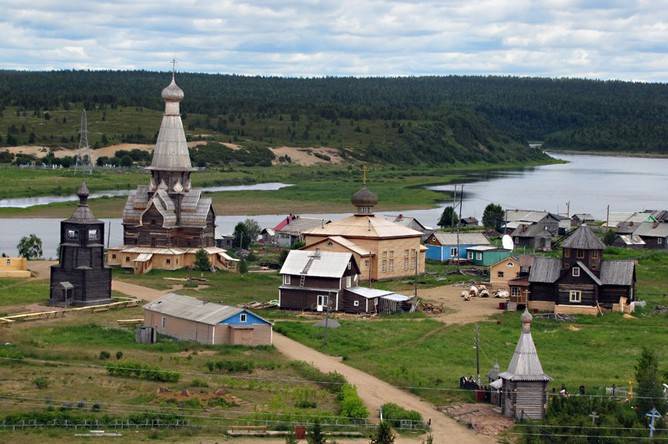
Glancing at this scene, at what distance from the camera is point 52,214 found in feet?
282

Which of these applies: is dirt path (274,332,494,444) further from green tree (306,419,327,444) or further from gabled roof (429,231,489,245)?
gabled roof (429,231,489,245)

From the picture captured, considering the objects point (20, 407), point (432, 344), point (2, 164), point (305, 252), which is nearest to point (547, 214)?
point (305, 252)

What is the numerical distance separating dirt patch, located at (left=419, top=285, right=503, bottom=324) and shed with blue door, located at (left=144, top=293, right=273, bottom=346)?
7.31 m

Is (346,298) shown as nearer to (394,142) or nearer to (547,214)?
(547,214)

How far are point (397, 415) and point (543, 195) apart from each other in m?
83.8

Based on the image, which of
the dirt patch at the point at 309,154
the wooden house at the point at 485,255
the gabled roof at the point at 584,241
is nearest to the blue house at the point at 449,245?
the wooden house at the point at 485,255

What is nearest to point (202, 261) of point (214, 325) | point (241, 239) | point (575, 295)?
point (241, 239)

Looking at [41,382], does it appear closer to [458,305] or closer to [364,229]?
[458,305]

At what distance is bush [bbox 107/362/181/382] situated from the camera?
3706 centimetres

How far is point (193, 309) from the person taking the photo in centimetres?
4375

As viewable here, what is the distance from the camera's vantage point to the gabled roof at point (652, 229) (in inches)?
2857

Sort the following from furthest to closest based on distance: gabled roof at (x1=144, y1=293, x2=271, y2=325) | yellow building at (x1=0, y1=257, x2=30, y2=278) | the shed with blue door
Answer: yellow building at (x1=0, y1=257, x2=30, y2=278)
gabled roof at (x1=144, y1=293, x2=271, y2=325)
the shed with blue door

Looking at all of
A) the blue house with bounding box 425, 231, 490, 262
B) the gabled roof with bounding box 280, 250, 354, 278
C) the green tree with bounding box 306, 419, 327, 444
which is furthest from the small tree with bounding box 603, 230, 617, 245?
the green tree with bounding box 306, 419, 327, 444

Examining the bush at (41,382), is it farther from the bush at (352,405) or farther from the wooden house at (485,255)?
the wooden house at (485,255)
